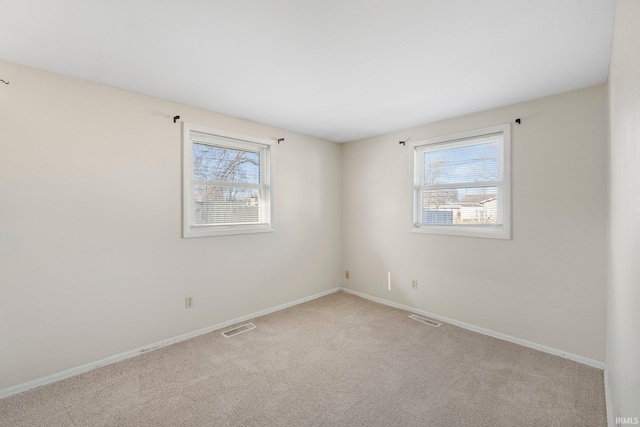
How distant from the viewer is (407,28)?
171 cm

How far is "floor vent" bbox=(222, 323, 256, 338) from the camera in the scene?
306cm

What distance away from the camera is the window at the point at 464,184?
304 cm

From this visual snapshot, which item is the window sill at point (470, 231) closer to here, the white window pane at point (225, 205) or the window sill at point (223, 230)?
the window sill at point (223, 230)

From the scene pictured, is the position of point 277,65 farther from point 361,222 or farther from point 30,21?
point 361,222

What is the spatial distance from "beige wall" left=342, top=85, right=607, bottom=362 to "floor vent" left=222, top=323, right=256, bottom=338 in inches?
78.8

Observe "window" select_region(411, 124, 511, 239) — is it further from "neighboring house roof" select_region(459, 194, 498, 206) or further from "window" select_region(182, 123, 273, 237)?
"window" select_region(182, 123, 273, 237)

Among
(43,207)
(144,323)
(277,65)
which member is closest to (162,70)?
(277,65)

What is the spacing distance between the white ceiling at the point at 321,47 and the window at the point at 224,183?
51cm

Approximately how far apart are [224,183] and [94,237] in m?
1.32

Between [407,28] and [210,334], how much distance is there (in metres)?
3.24

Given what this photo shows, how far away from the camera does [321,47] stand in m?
1.91

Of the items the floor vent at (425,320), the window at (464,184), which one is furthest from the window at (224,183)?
the floor vent at (425,320)

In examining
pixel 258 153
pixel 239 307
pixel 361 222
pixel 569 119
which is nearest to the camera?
pixel 569 119

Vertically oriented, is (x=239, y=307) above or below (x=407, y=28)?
below
